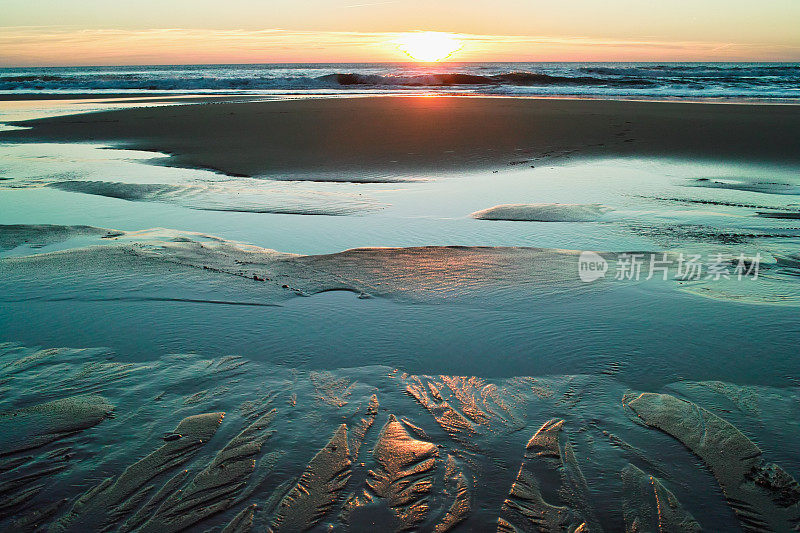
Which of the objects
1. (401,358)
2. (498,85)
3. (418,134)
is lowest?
(401,358)

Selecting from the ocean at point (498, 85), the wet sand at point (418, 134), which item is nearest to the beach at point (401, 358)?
the wet sand at point (418, 134)

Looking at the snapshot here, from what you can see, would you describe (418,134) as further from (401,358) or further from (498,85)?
(498,85)

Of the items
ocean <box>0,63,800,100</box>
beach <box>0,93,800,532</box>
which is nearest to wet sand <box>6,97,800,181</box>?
beach <box>0,93,800,532</box>

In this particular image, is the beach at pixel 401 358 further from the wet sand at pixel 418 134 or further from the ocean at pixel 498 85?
the ocean at pixel 498 85

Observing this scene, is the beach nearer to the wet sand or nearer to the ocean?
the wet sand

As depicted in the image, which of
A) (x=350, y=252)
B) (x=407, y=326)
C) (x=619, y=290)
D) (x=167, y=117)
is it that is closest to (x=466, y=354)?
(x=407, y=326)

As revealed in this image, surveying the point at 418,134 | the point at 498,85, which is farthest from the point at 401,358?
the point at 498,85

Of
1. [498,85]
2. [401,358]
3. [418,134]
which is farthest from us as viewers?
[498,85]
